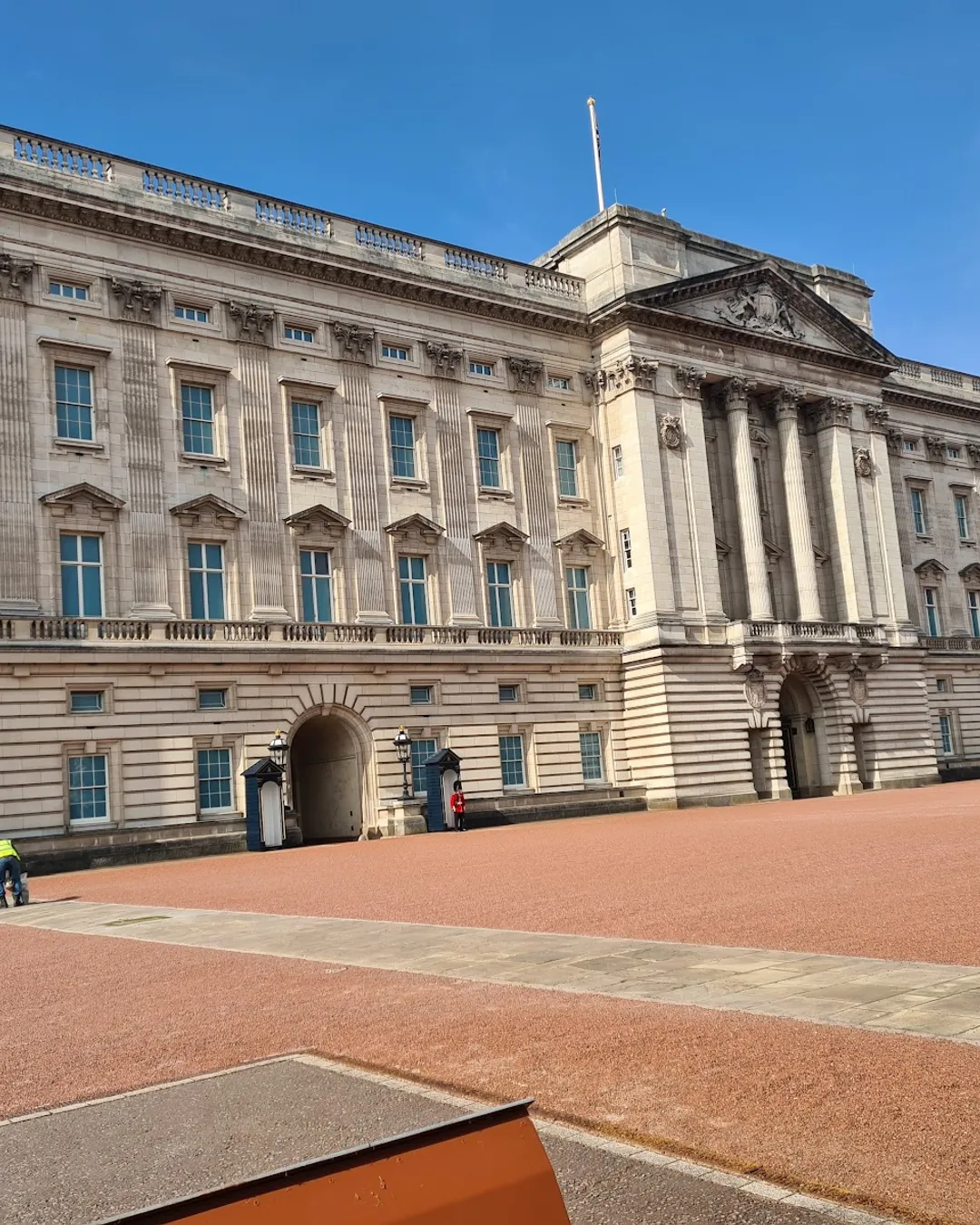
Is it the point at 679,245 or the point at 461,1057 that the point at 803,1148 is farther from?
the point at 679,245

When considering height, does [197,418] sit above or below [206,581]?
above

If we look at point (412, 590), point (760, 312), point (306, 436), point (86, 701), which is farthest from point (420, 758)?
point (760, 312)

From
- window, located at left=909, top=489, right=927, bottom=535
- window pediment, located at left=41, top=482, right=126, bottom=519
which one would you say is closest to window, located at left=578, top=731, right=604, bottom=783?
window pediment, located at left=41, top=482, right=126, bottom=519

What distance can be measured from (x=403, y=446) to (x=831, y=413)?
75.6 ft

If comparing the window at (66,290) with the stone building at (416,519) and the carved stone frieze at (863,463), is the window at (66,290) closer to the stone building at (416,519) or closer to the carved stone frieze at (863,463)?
the stone building at (416,519)

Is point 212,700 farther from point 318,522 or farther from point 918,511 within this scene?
point 918,511

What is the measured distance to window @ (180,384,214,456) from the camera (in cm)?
4094

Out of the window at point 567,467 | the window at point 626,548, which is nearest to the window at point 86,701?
the window at point 567,467

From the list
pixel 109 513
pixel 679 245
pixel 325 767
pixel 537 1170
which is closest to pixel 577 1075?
pixel 537 1170

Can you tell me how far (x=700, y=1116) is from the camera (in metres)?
6.85

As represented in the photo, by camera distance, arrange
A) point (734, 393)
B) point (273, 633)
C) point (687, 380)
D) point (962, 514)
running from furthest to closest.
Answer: point (962, 514), point (734, 393), point (687, 380), point (273, 633)

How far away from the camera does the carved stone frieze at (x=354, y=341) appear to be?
44750mm

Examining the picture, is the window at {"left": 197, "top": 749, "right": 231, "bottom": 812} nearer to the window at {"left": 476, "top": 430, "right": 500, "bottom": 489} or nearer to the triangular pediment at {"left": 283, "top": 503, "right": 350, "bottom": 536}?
the triangular pediment at {"left": 283, "top": 503, "right": 350, "bottom": 536}

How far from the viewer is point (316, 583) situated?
42.8m
